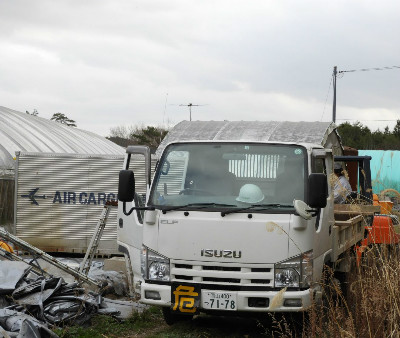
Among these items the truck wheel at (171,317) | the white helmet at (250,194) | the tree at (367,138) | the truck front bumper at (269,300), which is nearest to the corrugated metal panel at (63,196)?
the truck wheel at (171,317)

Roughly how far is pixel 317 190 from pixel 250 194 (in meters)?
0.76

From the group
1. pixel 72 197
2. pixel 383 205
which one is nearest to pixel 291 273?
pixel 383 205

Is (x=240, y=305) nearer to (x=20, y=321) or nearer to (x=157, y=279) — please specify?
(x=157, y=279)

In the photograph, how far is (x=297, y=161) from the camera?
7461 millimetres

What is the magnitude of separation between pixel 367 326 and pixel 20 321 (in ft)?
11.7

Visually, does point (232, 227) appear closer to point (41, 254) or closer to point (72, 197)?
point (41, 254)

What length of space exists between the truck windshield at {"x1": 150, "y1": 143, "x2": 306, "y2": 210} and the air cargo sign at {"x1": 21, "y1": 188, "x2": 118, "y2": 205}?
7.83 m

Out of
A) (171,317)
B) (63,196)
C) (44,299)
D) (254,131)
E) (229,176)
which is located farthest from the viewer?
(254,131)

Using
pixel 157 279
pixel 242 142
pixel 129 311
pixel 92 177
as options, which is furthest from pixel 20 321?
pixel 92 177

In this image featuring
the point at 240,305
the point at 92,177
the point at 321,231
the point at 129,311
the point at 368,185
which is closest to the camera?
the point at 240,305

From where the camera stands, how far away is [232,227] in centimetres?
689

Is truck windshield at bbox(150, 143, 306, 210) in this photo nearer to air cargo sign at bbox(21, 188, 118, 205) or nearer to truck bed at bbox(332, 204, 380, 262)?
truck bed at bbox(332, 204, 380, 262)

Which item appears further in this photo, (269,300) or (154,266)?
(154,266)

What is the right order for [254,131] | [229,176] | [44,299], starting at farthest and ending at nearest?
[254,131] → [44,299] → [229,176]
